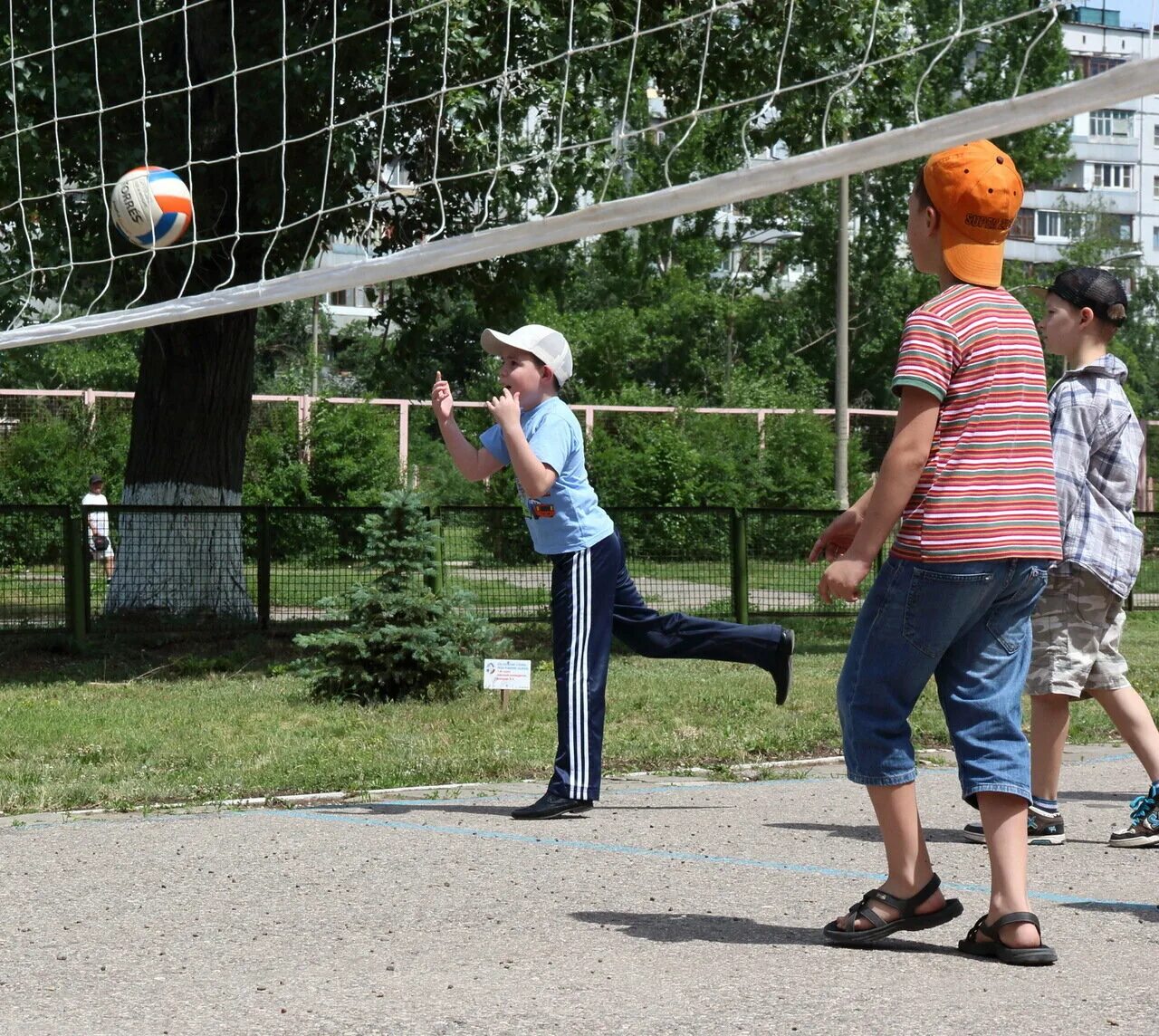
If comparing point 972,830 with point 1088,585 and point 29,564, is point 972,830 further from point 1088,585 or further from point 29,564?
point 29,564

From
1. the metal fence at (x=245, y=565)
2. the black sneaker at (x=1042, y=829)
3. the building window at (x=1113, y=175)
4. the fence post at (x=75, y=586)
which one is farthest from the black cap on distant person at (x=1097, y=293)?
the building window at (x=1113, y=175)

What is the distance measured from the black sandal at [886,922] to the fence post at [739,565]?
12.0 m

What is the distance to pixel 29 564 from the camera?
14.3 meters

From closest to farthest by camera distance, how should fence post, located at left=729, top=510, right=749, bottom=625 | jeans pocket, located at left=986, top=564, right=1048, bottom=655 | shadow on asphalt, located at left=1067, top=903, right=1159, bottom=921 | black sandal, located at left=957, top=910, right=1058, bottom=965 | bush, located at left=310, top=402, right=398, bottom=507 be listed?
black sandal, located at left=957, top=910, right=1058, bottom=965, jeans pocket, located at left=986, top=564, right=1048, bottom=655, shadow on asphalt, located at left=1067, top=903, right=1159, bottom=921, fence post, located at left=729, top=510, right=749, bottom=625, bush, located at left=310, top=402, right=398, bottom=507

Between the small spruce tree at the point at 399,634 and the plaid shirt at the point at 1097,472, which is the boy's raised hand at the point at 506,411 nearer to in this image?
the plaid shirt at the point at 1097,472

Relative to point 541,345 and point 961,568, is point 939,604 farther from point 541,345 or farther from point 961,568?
point 541,345

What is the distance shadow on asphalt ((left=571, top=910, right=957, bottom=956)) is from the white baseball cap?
2.61 m

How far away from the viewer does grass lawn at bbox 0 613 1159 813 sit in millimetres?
7359

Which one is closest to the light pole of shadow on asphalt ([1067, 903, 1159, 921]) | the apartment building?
shadow on asphalt ([1067, 903, 1159, 921])

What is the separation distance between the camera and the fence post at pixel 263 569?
1486cm

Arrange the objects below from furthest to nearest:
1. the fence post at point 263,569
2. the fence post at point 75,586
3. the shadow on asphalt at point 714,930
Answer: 1. the fence post at point 263,569
2. the fence post at point 75,586
3. the shadow on asphalt at point 714,930

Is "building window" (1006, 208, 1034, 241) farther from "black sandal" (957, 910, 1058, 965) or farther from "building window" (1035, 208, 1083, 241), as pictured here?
"black sandal" (957, 910, 1058, 965)

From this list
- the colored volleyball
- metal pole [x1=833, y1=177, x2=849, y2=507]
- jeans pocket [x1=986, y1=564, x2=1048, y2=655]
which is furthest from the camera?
metal pole [x1=833, y1=177, x2=849, y2=507]

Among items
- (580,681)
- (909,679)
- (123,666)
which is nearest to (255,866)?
(580,681)
